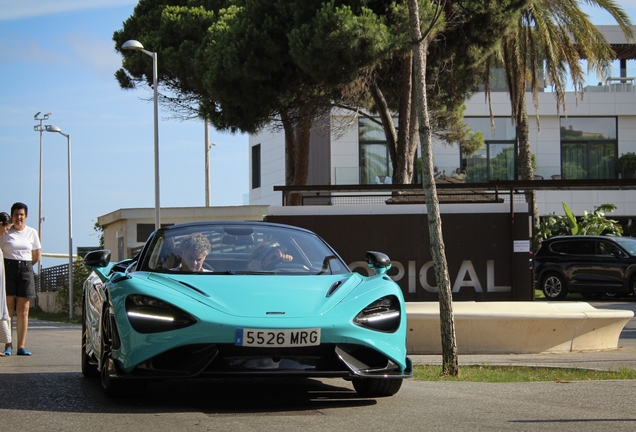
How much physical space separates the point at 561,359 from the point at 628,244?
49.8ft

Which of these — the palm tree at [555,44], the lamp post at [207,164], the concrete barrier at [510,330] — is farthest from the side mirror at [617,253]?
the lamp post at [207,164]

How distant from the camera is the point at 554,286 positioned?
25.5m

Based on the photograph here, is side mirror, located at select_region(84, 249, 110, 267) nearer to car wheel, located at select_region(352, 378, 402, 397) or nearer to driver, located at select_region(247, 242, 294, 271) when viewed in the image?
driver, located at select_region(247, 242, 294, 271)

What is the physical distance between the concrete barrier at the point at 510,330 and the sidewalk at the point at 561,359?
0.51ft

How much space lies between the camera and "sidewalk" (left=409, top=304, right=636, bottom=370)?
10.1 metres

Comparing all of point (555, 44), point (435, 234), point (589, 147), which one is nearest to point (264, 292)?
point (435, 234)

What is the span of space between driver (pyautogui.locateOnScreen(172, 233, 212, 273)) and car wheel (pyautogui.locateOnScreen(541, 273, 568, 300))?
19.5 m

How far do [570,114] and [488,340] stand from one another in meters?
35.9

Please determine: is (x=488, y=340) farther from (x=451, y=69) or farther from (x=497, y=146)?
(x=497, y=146)

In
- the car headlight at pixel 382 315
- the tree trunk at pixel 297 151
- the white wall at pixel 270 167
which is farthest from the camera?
the white wall at pixel 270 167

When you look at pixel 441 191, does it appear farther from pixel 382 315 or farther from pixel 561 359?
pixel 382 315

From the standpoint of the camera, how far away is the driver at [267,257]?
23.2 ft

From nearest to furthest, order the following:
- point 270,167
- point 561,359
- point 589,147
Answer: point 561,359 → point 589,147 → point 270,167

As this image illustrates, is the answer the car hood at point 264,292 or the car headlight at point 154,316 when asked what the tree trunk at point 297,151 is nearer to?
the car hood at point 264,292
